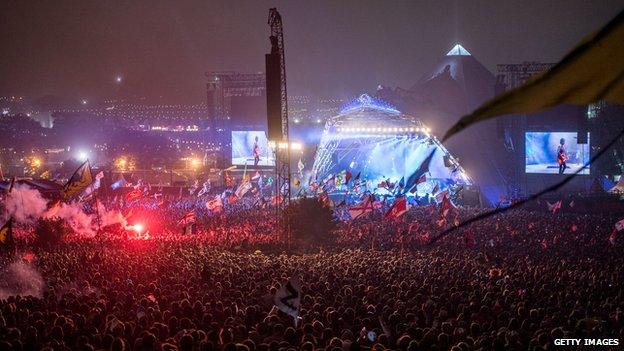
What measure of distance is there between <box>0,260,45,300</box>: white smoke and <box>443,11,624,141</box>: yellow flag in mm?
12571

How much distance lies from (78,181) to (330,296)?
1103 centimetres

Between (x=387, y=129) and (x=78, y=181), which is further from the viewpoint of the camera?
(x=387, y=129)

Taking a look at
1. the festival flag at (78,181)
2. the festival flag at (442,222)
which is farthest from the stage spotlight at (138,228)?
the festival flag at (442,222)

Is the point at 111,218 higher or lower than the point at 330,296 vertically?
higher

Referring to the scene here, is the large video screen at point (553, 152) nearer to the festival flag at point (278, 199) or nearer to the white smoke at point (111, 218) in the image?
the festival flag at point (278, 199)

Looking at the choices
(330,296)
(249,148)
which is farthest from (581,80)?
(249,148)

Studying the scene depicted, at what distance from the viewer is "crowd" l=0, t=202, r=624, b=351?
23.8 feet

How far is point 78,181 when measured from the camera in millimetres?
17016

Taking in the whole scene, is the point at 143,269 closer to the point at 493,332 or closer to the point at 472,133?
the point at 493,332

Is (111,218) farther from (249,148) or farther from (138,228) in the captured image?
(249,148)

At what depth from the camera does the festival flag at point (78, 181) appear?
16922 millimetres

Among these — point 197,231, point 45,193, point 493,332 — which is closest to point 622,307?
point 493,332

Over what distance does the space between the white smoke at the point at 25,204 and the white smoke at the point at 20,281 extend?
904cm

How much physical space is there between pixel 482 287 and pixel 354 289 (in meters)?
2.70
